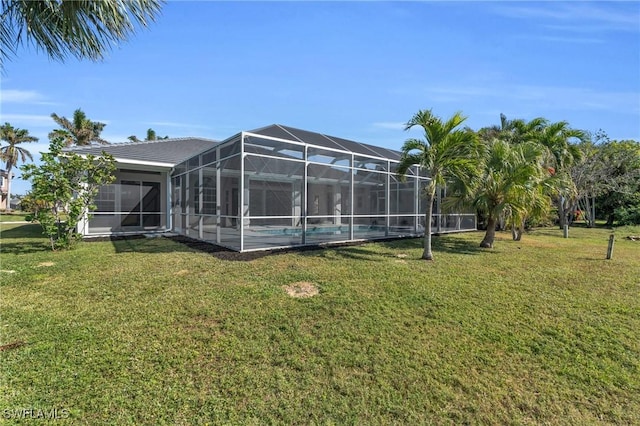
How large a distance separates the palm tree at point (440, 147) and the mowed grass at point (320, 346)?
258 centimetres

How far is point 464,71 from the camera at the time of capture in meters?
8.22

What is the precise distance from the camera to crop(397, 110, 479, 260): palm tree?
7.42 meters

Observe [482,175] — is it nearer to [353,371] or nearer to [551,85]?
[551,85]

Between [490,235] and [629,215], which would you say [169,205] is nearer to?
[490,235]

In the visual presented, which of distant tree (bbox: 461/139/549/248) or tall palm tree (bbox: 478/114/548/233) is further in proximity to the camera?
tall palm tree (bbox: 478/114/548/233)

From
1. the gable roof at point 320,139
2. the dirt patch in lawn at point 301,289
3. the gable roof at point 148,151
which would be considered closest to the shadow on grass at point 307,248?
the dirt patch in lawn at point 301,289

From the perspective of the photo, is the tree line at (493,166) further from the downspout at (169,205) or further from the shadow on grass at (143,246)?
the downspout at (169,205)

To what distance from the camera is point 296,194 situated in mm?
13531

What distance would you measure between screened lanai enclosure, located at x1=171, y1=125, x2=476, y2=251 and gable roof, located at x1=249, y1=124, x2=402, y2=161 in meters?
0.07

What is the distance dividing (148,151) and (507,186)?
14321mm

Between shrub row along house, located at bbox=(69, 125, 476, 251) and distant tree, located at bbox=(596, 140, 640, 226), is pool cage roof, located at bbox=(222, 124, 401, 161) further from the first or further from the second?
distant tree, located at bbox=(596, 140, 640, 226)

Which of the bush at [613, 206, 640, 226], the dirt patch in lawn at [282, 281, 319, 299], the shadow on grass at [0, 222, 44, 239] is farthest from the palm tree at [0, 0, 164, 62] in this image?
the bush at [613, 206, 640, 226]

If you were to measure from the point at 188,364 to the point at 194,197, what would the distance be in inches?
359

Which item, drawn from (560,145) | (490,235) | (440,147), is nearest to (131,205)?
(440,147)
